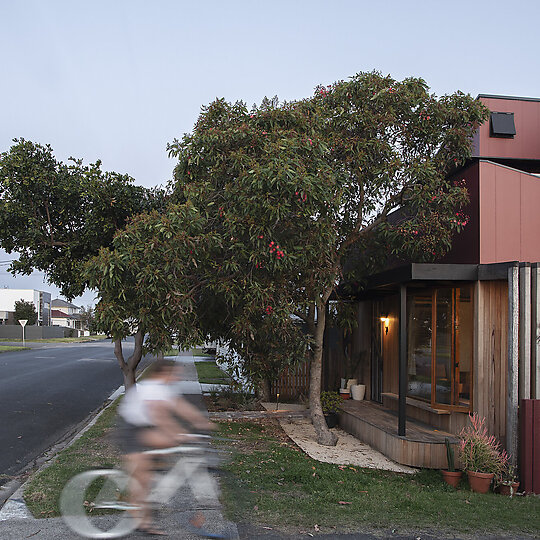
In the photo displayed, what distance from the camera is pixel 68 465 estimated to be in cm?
729

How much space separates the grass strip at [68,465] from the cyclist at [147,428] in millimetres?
868

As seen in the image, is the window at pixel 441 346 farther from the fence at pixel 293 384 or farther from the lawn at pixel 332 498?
the fence at pixel 293 384

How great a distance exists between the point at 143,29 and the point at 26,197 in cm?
520

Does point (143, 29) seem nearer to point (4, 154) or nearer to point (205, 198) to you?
point (4, 154)

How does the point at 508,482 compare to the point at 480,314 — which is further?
the point at 480,314

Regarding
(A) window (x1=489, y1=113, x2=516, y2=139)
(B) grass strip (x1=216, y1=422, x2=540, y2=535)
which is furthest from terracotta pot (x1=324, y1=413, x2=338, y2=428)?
(A) window (x1=489, y1=113, x2=516, y2=139)

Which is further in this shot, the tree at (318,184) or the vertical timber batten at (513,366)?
the tree at (318,184)

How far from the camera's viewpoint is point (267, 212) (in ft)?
23.9

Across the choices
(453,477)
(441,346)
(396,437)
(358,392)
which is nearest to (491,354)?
(441,346)

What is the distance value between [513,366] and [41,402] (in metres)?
11.5

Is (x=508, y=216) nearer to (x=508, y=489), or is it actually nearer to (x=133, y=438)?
(x=508, y=489)

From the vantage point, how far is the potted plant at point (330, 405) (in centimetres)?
1062

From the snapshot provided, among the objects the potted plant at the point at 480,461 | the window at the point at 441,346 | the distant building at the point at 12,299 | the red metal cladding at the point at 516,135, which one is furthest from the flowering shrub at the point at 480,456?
the distant building at the point at 12,299

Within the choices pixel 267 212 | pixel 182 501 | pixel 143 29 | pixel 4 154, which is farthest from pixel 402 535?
pixel 143 29
